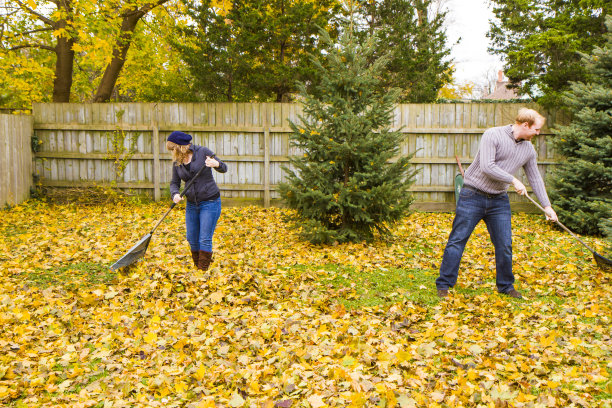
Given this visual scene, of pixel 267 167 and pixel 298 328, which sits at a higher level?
pixel 267 167

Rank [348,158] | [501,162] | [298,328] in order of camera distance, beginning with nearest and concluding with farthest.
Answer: [298,328] → [501,162] → [348,158]

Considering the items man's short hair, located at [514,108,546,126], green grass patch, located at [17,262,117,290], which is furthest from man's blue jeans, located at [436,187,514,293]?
green grass patch, located at [17,262,117,290]

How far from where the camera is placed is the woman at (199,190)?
588 cm

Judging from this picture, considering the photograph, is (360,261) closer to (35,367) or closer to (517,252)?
(517,252)

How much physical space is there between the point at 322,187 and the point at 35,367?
4657mm

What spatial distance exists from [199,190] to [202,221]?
36 centimetres

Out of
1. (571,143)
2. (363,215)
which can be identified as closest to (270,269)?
(363,215)

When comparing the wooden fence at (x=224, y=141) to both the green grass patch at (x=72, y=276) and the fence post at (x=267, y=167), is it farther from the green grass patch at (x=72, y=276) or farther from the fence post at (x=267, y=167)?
→ the green grass patch at (x=72, y=276)

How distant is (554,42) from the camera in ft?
37.7

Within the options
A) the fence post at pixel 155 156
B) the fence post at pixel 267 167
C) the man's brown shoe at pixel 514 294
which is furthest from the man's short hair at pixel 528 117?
the fence post at pixel 155 156

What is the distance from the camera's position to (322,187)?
25.0 ft

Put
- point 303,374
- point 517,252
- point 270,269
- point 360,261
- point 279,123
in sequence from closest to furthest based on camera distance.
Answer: point 303,374 → point 270,269 → point 360,261 → point 517,252 → point 279,123

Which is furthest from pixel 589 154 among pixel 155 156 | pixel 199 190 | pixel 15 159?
pixel 15 159

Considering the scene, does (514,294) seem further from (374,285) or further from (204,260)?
(204,260)
